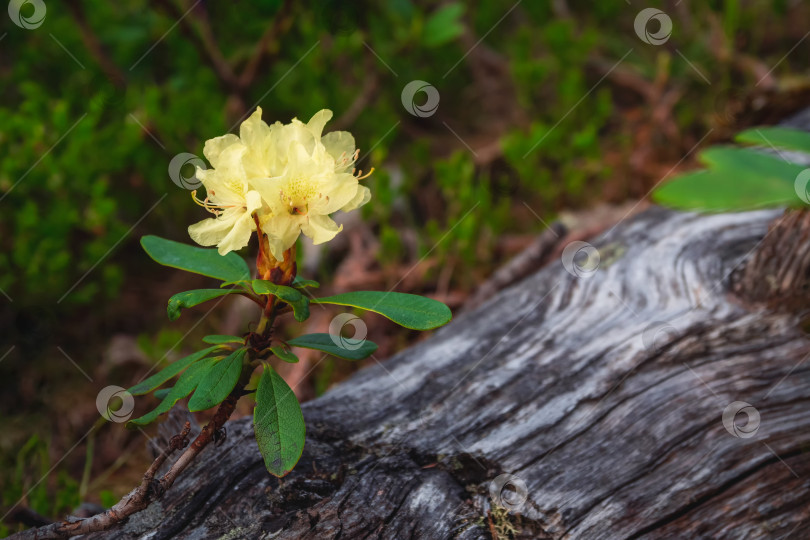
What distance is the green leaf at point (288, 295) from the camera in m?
1.32

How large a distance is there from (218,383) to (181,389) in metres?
0.08

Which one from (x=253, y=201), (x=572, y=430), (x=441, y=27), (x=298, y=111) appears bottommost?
(x=572, y=430)

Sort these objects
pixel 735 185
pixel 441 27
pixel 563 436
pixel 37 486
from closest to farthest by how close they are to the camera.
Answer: pixel 735 185
pixel 563 436
pixel 37 486
pixel 441 27

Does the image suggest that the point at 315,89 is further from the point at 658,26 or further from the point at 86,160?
the point at 658,26

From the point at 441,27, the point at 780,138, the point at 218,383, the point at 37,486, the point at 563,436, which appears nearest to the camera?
the point at 780,138

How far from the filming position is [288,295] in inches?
52.2

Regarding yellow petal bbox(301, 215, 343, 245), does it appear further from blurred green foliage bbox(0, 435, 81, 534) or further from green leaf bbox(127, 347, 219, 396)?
blurred green foliage bbox(0, 435, 81, 534)

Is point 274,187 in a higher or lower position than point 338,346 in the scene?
higher

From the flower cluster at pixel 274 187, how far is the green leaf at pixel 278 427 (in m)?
0.31

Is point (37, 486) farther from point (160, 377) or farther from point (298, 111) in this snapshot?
point (298, 111)

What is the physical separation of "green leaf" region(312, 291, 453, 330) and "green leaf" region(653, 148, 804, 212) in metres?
0.52

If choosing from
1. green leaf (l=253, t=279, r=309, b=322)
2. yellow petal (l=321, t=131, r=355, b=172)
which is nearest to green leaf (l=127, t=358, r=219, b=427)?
green leaf (l=253, t=279, r=309, b=322)

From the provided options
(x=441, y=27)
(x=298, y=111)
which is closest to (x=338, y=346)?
(x=441, y=27)

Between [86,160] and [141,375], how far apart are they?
3.56ft
